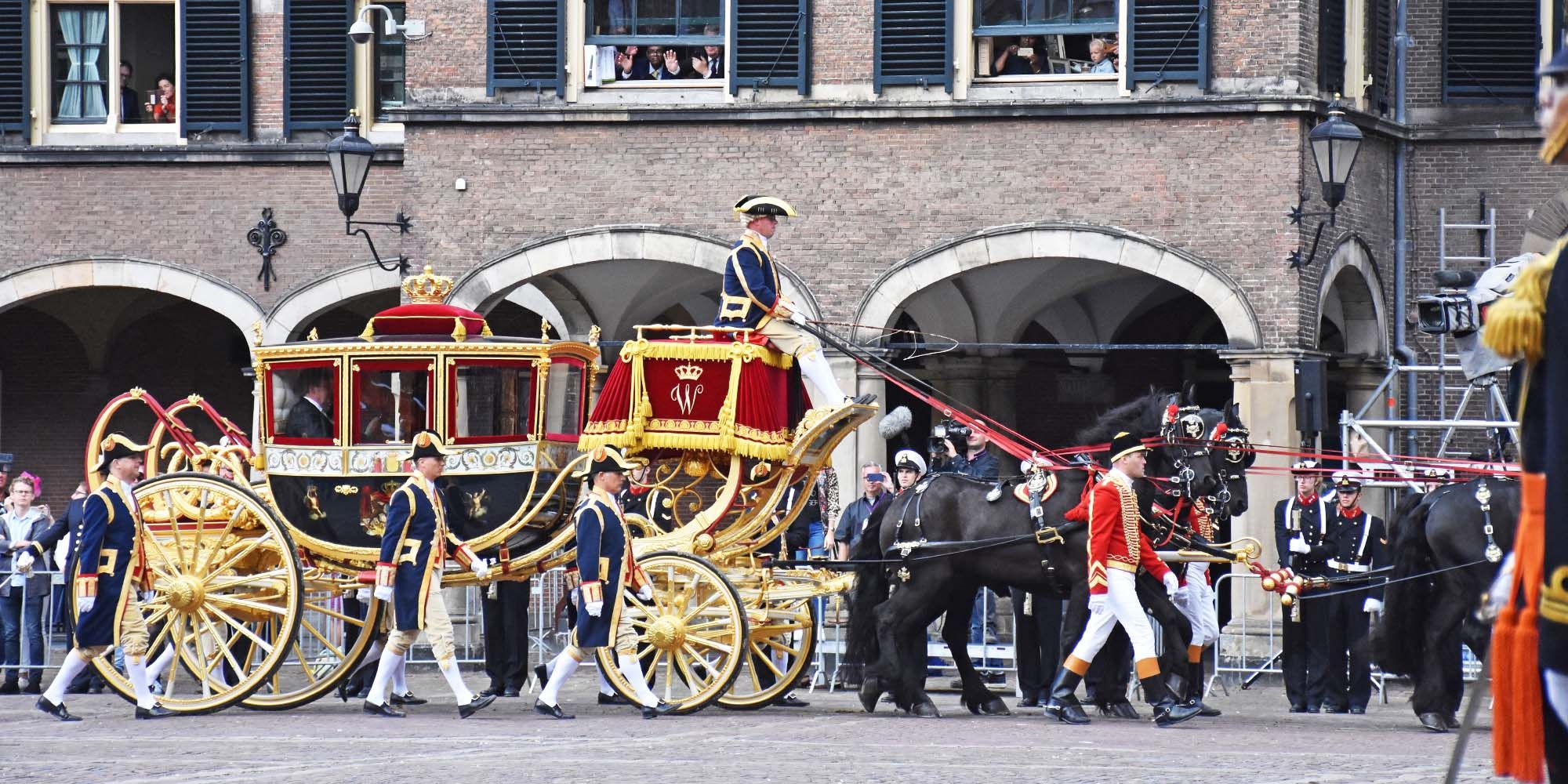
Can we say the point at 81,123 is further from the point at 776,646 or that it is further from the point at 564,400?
the point at 776,646

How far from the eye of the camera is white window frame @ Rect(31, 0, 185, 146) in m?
21.3

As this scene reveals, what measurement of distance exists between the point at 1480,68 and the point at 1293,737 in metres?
10.7

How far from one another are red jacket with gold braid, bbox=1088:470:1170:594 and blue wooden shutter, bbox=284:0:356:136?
11428 millimetres

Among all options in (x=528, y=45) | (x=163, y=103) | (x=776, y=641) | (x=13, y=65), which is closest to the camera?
(x=776, y=641)

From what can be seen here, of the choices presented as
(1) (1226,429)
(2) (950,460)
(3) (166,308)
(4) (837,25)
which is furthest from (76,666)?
(3) (166,308)

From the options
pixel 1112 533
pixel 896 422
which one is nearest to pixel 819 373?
pixel 1112 533

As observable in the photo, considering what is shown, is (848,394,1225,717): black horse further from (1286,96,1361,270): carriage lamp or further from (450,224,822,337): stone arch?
(450,224,822,337): stone arch

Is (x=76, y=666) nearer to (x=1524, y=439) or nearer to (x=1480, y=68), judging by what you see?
(x=1524, y=439)

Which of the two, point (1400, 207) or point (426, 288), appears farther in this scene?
point (1400, 207)

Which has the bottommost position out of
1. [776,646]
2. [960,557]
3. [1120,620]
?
[776,646]

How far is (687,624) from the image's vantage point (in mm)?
12461

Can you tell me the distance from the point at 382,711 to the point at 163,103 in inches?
430

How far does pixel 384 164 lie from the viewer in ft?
69.3

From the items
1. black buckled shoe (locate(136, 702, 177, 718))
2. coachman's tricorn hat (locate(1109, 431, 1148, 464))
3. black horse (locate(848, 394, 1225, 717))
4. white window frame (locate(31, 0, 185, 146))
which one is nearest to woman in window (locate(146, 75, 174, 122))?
white window frame (locate(31, 0, 185, 146))
